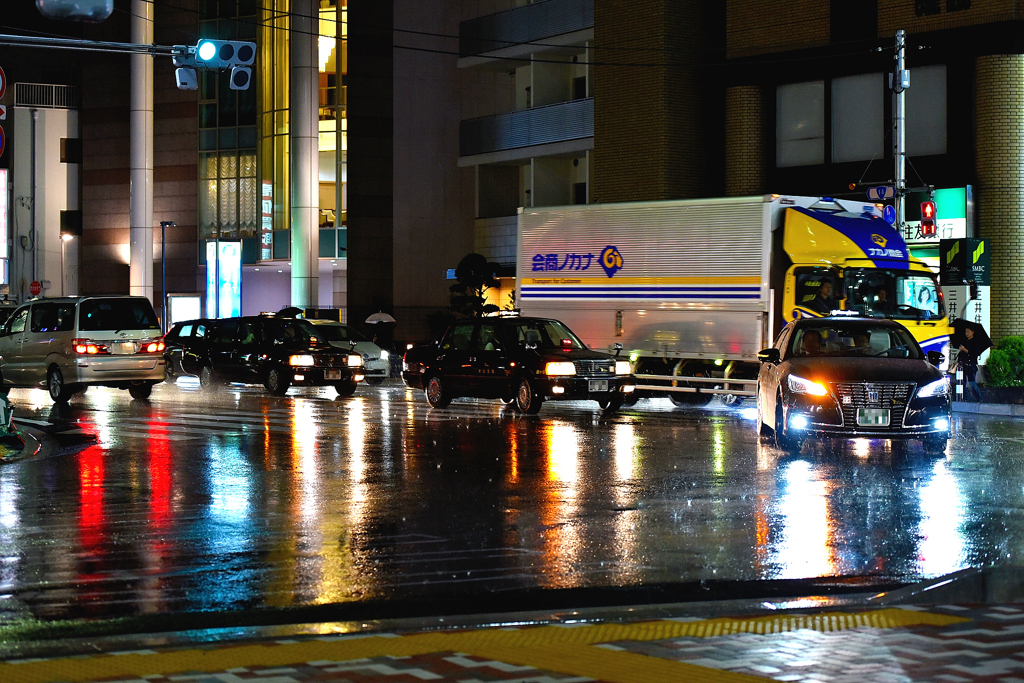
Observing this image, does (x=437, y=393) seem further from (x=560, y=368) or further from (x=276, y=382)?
(x=276, y=382)

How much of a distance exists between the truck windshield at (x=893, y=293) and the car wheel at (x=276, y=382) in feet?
38.6

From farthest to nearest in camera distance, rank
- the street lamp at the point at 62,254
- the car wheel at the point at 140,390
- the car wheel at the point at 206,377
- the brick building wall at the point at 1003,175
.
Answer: the street lamp at the point at 62,254 < the brick building wall at the point at 1003,175 < the car wheel at the point at 206,377 < the car wheel at the point at 140,390

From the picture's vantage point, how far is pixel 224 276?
58062 millimetres

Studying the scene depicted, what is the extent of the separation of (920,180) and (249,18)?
37.3 metres

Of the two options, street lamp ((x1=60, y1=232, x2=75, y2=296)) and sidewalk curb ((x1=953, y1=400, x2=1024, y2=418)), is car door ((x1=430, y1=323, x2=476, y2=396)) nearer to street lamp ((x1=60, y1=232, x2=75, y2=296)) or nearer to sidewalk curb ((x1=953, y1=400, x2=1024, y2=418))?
sidewalk curb ((x1=953, y1=400, x2=1024, y2=418))

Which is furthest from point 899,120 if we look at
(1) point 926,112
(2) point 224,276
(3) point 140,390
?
(2) point 224,276

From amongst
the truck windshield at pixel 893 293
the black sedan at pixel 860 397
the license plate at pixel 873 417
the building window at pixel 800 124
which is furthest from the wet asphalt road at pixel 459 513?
the building window at pixel 800 124

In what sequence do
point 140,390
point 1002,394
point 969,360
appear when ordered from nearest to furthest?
point 969,360
point 1002,394
point 140,390

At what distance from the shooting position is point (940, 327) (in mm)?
21438

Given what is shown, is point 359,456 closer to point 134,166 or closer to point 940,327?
point 940,327

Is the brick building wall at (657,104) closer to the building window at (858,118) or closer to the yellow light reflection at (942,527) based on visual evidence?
the building window at (858,118)

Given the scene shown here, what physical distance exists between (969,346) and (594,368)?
7.14m

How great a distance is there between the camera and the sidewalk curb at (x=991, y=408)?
74.1ft

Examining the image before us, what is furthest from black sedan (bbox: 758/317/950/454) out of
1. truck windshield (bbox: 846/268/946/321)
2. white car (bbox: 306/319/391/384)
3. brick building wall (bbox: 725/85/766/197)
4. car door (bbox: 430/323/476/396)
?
brick building wall (bbox: 725/85/766/197)
